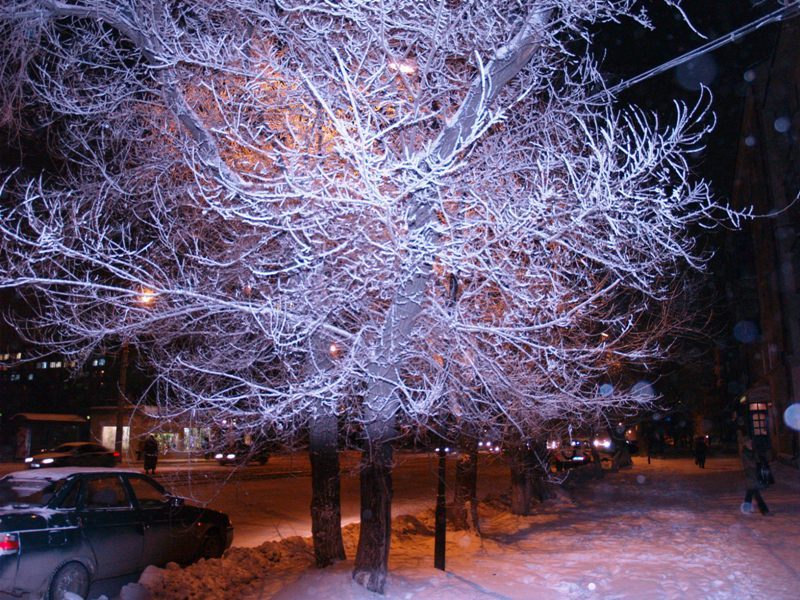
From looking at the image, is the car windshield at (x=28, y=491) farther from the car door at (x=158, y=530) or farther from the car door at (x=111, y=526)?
the car door at (x=158, y=530)

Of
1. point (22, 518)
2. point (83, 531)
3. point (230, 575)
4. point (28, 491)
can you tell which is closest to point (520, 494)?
point (230, 575)

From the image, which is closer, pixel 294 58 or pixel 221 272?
pixel 294 58

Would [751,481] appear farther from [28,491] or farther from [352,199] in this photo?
[28,491]

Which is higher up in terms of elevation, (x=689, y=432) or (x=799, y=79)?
(x=799, y=79)

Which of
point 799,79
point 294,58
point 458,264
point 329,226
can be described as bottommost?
point 458,264

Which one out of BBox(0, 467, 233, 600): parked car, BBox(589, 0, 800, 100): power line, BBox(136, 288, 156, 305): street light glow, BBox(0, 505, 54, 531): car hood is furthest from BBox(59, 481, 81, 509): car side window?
BBox(589, 0, 800, 100): power line

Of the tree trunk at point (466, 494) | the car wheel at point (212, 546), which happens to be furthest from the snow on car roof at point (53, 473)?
the tree trunk at point (466, 494)

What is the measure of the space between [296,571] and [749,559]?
657 centimetres

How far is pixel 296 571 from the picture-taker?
930 cm

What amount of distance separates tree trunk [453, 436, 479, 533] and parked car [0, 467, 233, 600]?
4.59 meters

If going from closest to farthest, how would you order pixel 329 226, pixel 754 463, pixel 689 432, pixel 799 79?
1. pixel 329 226
2. pixel 754 463
3. pixel 799 79
4. pixel 689 432

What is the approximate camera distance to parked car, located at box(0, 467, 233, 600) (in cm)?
732

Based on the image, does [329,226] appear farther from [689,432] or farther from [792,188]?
[689,432]

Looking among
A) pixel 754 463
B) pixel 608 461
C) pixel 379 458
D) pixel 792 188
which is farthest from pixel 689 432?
pixel 379 458
